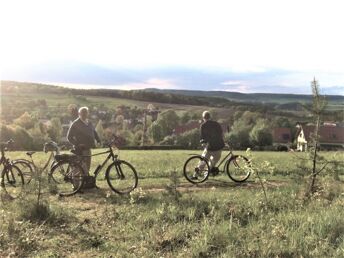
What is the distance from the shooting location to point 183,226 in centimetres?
664

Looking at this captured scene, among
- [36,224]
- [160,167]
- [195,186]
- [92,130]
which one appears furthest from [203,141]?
[36,224]

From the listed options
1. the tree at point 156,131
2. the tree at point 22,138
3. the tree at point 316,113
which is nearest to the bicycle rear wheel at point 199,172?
the tree at point 316,113

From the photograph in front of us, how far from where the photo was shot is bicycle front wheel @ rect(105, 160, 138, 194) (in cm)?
1035

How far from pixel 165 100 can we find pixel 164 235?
102040mm

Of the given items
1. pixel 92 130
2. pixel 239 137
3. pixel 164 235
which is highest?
pixel 92 130

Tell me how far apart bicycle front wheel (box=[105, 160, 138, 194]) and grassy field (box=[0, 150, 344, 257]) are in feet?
4.52

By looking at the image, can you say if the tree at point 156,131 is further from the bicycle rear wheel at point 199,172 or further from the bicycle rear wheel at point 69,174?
the bicycle rear wheel at point 69,174

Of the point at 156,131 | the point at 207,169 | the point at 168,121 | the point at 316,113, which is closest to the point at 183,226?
the point at 316,113

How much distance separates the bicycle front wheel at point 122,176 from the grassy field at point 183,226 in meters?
1.38

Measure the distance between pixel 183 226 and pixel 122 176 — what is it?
3.94 meters

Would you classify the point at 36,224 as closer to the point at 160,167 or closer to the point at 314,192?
the point at 314,192

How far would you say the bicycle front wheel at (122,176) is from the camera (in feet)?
34.0

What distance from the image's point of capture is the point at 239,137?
7169cm

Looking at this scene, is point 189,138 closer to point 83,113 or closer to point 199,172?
point 199,172
